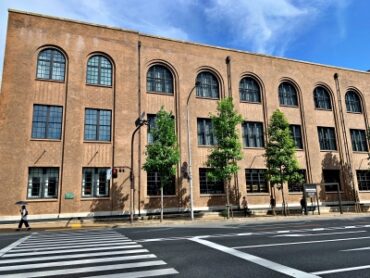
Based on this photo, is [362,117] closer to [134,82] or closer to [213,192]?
[213,192]

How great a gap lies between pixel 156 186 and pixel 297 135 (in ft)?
53.4

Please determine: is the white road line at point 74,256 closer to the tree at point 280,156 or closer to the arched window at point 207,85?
the tree at point 280,156

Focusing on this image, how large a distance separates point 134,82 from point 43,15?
8.79 meters

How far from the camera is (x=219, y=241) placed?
10742mm

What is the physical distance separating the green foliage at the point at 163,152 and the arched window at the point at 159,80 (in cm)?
479

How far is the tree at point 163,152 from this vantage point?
2219cm

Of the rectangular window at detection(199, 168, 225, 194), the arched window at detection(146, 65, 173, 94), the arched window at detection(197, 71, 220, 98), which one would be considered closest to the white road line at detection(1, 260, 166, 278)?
the rectangular window at detection(199, 168, 225, 194)

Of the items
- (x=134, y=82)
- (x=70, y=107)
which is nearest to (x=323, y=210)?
(x=134, y=82)

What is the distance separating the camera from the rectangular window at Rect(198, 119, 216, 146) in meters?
27.5

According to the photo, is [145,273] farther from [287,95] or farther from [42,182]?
[287,95]

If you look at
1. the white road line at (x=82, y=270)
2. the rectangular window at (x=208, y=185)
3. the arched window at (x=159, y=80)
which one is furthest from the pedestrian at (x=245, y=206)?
the white road line at (x=82, y=270)

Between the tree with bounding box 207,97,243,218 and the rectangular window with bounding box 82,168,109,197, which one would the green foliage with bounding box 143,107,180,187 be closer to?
the tree with bounding box 207,97,243,218

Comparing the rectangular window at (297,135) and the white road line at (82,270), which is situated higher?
the rectangular window at (297,135)

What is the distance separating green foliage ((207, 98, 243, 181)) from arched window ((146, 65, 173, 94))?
5658mm
